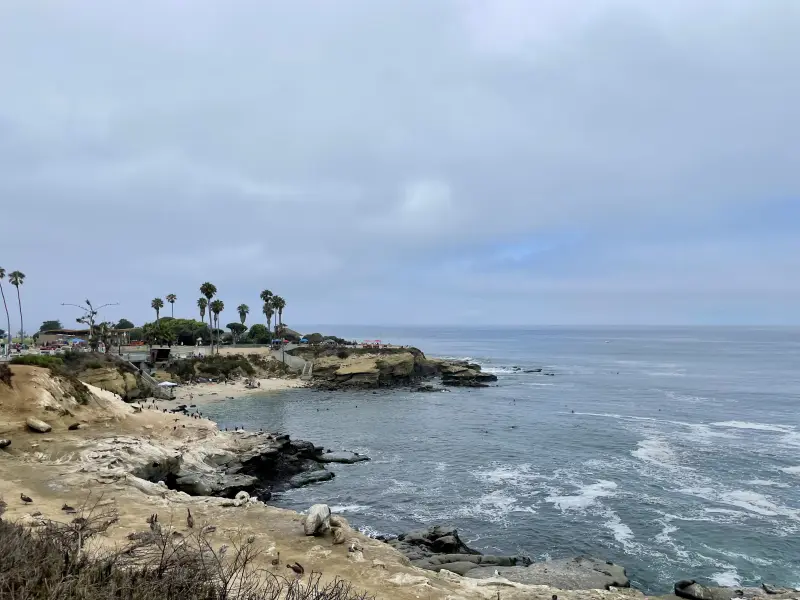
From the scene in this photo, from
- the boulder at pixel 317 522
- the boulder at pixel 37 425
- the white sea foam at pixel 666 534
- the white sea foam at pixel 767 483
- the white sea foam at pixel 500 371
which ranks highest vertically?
the boulder at pixel 37 425

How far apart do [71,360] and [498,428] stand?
49.1 m

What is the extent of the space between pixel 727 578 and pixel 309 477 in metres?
23.3

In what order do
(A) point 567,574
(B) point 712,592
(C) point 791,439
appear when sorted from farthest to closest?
(C) point 791,439, (A) point 567,574, (B) point 712,592

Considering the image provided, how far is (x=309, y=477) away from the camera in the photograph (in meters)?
33.2

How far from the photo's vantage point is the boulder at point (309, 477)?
1275 inches

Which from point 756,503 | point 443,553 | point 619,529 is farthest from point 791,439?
point 443,553

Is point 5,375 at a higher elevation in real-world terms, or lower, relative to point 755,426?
higher

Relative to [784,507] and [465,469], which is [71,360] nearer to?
[465,469]

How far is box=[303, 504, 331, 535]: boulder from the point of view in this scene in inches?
633

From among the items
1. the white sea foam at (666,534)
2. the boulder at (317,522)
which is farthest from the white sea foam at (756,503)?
the boulder at (317,522)

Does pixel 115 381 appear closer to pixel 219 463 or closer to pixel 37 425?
pixel 37 425

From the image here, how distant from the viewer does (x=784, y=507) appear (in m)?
27.4

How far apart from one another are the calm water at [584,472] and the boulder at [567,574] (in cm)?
199

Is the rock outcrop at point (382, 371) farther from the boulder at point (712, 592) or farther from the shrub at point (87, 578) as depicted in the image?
the shrub at point (87, 578)
